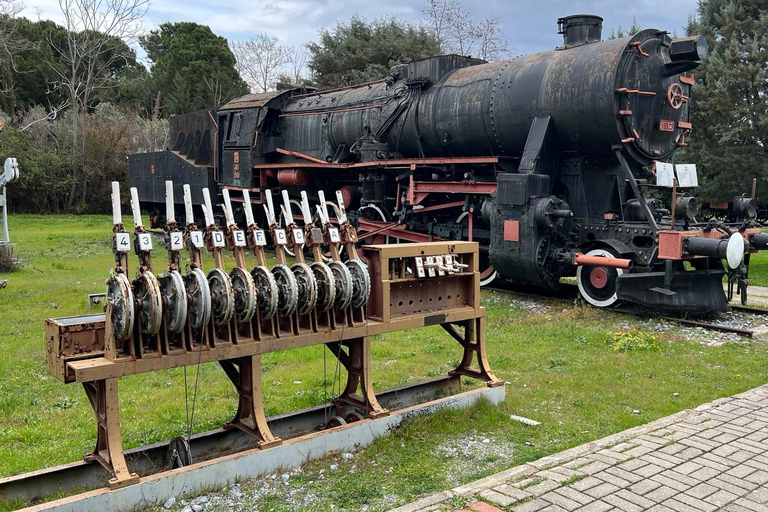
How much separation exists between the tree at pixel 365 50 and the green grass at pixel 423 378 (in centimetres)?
2486

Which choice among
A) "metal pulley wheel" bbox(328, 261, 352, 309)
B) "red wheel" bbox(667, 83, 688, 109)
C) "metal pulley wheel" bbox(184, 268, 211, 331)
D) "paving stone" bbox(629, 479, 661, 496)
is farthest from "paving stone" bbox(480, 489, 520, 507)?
"red wheel" bbox(667, 83, 688, 109)

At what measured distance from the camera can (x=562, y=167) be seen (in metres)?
11.1

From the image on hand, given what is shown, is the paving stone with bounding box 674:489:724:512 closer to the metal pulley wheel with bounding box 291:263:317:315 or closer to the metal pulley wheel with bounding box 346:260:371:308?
the metal pulley wheel with bounding box 346:260:371:308

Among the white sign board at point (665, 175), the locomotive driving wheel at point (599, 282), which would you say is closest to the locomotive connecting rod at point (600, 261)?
the locomotive driving wheel at point (599, 282)

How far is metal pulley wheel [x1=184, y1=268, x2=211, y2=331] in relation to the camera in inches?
161

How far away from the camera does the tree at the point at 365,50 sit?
107 feet

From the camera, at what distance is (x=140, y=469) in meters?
4.53

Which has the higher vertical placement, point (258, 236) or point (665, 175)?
point (665, 175)

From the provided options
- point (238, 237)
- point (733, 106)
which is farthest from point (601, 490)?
point (733, 106)

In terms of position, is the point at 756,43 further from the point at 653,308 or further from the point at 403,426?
the point at 403,426

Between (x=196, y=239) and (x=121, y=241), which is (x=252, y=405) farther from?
(x=121, y=241)

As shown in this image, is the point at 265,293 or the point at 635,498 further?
the point at 265,293

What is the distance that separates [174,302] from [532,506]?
2465mm

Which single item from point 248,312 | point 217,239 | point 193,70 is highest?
point 193,70
